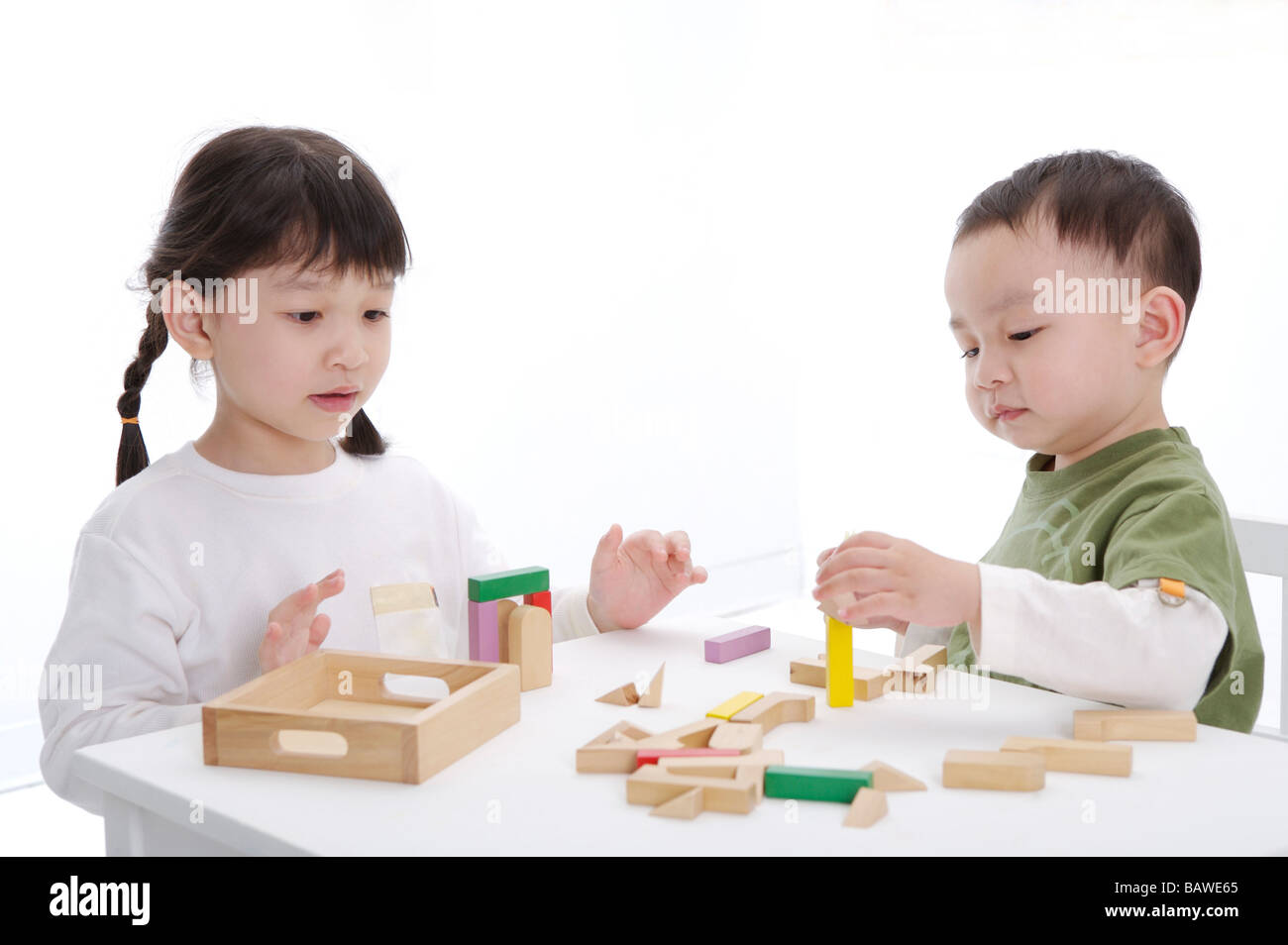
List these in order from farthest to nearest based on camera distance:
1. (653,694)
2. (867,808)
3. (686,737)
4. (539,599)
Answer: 1. (539,599)
2. (653,694)
3. (686,737)
4. (867,808)

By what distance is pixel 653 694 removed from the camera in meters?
0.96

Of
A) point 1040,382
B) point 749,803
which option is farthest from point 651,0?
point 749,803

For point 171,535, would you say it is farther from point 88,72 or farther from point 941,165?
point 941,165

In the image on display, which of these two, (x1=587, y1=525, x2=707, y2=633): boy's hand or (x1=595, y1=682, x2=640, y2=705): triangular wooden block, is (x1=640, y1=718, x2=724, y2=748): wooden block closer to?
(x1=595, y1=682, x2=640, y2=705): triangular wooden block

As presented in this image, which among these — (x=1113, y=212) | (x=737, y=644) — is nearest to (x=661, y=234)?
(x=1113, y=212)

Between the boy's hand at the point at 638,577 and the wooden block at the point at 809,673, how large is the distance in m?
0.20

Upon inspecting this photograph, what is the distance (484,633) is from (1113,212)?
717mm

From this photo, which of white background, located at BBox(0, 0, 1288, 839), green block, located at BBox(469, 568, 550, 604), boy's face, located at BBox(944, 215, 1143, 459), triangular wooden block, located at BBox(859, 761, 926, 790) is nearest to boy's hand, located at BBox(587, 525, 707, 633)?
green block, located at BBox(469, 568, 550, 604)

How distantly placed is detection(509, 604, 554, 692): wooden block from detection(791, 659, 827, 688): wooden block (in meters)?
0.19

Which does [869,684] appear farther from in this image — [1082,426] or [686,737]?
[1082,426]

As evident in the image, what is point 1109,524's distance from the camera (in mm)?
1126

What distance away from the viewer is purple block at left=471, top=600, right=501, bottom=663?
1033 millimetres

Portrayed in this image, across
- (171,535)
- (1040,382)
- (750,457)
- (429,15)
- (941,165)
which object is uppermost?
(429,15)
